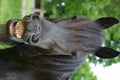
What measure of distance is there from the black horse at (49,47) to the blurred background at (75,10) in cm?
827

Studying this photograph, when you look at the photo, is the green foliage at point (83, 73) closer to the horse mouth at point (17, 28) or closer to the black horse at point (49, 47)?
the black horse at point (49, 47)

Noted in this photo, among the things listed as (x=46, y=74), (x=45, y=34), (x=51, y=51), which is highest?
(x=45, y=34)

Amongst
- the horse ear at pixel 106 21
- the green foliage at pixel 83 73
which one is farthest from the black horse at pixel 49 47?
the green foliage at pixel 83 73

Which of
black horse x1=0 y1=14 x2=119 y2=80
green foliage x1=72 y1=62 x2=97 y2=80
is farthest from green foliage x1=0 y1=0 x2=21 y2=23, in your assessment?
black horse x1=0 y1=14 x2=119 y2=80

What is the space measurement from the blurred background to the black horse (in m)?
8.27

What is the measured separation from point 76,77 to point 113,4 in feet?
16.8

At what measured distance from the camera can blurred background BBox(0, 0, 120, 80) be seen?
44.2 ft

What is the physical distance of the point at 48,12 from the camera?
17969 millimetres

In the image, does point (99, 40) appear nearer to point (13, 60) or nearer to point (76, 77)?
point (13, 60)

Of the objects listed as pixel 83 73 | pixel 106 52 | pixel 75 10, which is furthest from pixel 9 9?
pixel 106 52

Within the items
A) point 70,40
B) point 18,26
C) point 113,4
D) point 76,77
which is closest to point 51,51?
point 70,40

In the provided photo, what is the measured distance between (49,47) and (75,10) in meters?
14.0

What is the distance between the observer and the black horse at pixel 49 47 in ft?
9.14

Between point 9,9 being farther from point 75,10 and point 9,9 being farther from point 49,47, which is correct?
point 49,47
